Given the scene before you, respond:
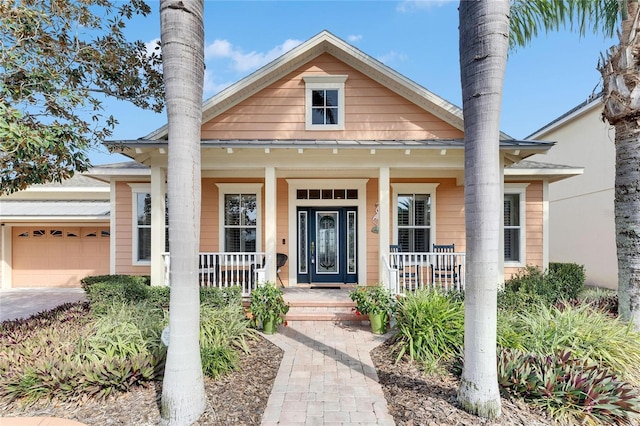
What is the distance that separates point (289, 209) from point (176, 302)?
6008 mm

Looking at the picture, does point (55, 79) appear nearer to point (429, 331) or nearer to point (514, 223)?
point (429, 331)

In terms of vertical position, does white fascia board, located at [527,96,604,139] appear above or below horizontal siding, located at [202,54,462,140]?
above

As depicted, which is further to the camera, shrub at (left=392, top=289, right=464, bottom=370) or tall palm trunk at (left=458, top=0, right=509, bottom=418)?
shrub at (left=392, top=289, right=464, bottom=370)

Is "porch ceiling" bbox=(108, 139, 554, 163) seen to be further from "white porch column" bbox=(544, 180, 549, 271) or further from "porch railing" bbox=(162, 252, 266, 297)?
"white porch column" bbox=(544, 180, 549, 271)

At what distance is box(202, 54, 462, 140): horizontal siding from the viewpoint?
8008 mm

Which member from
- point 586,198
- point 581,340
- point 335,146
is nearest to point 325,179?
point 335,146

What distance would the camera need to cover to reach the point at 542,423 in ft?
9.93

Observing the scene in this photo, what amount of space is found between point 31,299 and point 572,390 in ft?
44.4

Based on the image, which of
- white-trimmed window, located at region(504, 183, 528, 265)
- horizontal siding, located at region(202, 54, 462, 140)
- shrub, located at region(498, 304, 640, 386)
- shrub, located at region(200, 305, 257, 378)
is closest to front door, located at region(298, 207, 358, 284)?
horizontal siding, located at region(202, 54, 462, 140)

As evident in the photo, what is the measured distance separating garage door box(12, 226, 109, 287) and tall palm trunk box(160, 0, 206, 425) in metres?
10.7

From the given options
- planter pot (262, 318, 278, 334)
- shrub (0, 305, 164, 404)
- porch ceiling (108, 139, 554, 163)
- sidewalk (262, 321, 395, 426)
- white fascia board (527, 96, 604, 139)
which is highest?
white fascia board (527, 96, 604, 139)

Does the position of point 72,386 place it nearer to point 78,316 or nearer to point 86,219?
point 78,316

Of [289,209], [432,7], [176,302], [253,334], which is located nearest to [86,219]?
[289,209]

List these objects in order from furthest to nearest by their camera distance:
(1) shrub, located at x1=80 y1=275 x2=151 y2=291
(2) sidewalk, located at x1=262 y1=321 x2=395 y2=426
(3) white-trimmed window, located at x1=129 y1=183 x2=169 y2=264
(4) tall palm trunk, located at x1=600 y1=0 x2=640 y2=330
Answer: (3) white-trimmed window, located at x1=129 y1=183 x2=169 y2=264, (1) shrub, located at x1=80 y1=275 x2=151 y2=291, (4) tall palm trunk, located at x1=600 y1=0 x2=640 y2=330, (2) sidewalk, located at x1=262 y1=321 x2=395 y2=426
